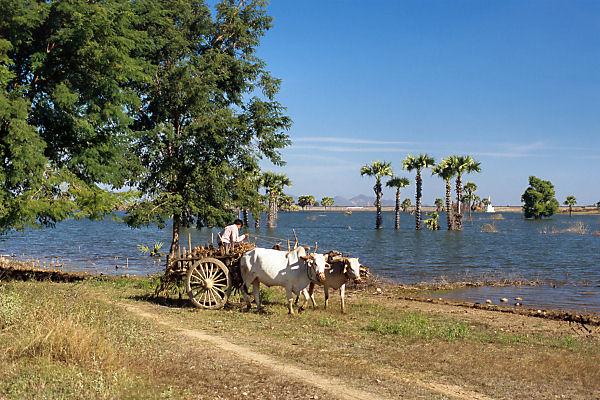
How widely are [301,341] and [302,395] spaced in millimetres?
4318

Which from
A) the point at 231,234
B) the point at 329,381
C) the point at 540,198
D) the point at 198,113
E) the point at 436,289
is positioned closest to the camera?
the point at 329,381

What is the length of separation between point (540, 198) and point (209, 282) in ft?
500

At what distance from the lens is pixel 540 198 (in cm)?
15462

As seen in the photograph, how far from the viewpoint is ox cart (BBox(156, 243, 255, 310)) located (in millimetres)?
16969

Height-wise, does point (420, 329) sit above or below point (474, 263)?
above

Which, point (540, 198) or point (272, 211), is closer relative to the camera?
point (272, 211)

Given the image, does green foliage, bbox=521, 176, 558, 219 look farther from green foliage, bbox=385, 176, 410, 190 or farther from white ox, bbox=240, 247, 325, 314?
white ox, bbox=240, 247, 325, 314

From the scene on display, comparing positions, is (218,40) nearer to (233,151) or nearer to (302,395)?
(233,151)

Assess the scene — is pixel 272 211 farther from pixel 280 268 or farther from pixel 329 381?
pixel 329 381

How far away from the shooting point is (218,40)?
25375mm

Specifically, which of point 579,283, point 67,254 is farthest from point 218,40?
point 67,254

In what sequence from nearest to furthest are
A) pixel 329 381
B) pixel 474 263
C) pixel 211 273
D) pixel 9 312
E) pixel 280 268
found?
pixel 329 381 < pixel 9 312 < pixel 280 268 < pixel 211 273 < pixel 474 263

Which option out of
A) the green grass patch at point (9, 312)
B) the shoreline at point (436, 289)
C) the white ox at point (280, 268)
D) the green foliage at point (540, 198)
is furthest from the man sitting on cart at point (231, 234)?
the green foliage at point (540, 198)

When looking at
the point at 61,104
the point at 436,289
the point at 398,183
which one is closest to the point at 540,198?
the point at 398,183
